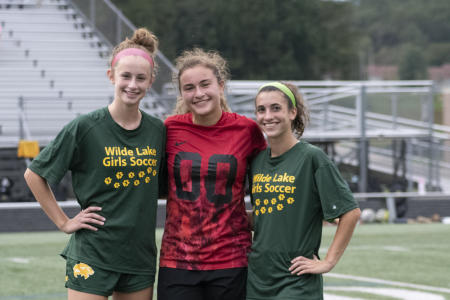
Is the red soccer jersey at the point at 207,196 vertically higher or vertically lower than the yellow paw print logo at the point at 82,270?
higher

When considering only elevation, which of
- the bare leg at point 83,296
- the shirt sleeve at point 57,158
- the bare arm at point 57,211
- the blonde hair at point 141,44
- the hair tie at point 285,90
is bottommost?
the bare leg at point 83,296

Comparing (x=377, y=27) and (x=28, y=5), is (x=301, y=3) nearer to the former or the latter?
(x=28, y=5)

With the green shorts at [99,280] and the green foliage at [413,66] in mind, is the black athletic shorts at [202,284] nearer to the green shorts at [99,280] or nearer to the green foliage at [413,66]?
the green shorts at [99,280]

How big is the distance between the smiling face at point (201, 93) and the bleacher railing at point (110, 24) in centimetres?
1265

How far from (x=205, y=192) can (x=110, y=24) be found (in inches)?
627

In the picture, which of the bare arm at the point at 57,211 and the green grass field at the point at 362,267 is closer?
the bare arm at the point at 57,211

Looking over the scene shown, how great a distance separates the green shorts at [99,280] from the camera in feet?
11.6

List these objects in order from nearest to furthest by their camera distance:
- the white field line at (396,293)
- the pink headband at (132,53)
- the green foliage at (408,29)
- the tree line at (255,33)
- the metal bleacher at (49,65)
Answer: the pink headband at (132,53), the white field line at (396,293), the metal bleacher at (49,65), the tree line at (255,33), the green foliage at (408,29)

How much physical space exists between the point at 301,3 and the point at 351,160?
3652 cm

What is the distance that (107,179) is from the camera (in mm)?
3596

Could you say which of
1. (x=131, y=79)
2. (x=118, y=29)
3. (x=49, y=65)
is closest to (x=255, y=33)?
(x=49, y=65)

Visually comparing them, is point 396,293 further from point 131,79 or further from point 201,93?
point 131,79

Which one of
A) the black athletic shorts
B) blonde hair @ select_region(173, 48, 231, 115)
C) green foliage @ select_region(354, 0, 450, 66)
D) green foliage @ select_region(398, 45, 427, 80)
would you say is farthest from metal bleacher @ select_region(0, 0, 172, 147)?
green foliage @ select_region(354, 0, 450, 66)

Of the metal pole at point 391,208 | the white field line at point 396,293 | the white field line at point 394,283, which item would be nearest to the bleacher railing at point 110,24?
the metal pole at point 391,208
